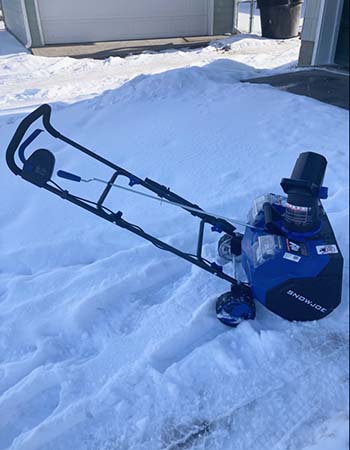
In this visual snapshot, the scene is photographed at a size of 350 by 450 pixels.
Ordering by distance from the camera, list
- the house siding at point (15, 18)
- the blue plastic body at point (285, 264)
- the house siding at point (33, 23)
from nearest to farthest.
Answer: the blue plastic body at point (285, 264) < the house siding at point (33, 23) < the house siding at point (15, 18)

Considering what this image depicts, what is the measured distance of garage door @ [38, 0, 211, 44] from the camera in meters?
10.0

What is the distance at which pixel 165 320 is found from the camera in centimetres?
235

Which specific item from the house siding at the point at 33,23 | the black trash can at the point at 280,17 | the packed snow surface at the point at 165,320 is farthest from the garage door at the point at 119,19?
the packed snow surface at the point at 165,320

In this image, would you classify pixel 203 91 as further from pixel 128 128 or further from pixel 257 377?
pixel 257 377

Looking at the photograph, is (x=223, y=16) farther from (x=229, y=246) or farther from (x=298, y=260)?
(x=298, y=260)

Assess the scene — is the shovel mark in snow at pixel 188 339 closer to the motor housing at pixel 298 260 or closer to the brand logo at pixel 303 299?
the motor housing at pixel 298 260

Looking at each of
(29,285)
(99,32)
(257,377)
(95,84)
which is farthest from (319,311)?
(99,32)

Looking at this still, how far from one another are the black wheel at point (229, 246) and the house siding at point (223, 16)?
9.66m

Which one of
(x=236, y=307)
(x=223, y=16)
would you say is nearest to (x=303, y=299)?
(x=236, y=307)

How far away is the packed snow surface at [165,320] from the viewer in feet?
5.84

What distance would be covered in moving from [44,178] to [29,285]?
3.31ft

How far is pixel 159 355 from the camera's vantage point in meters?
2.15

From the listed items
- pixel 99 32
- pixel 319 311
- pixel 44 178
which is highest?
pixel 44 178

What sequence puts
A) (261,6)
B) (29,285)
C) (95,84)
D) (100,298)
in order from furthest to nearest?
(261,6)
(95,84)
(29,285)
(100,298)
